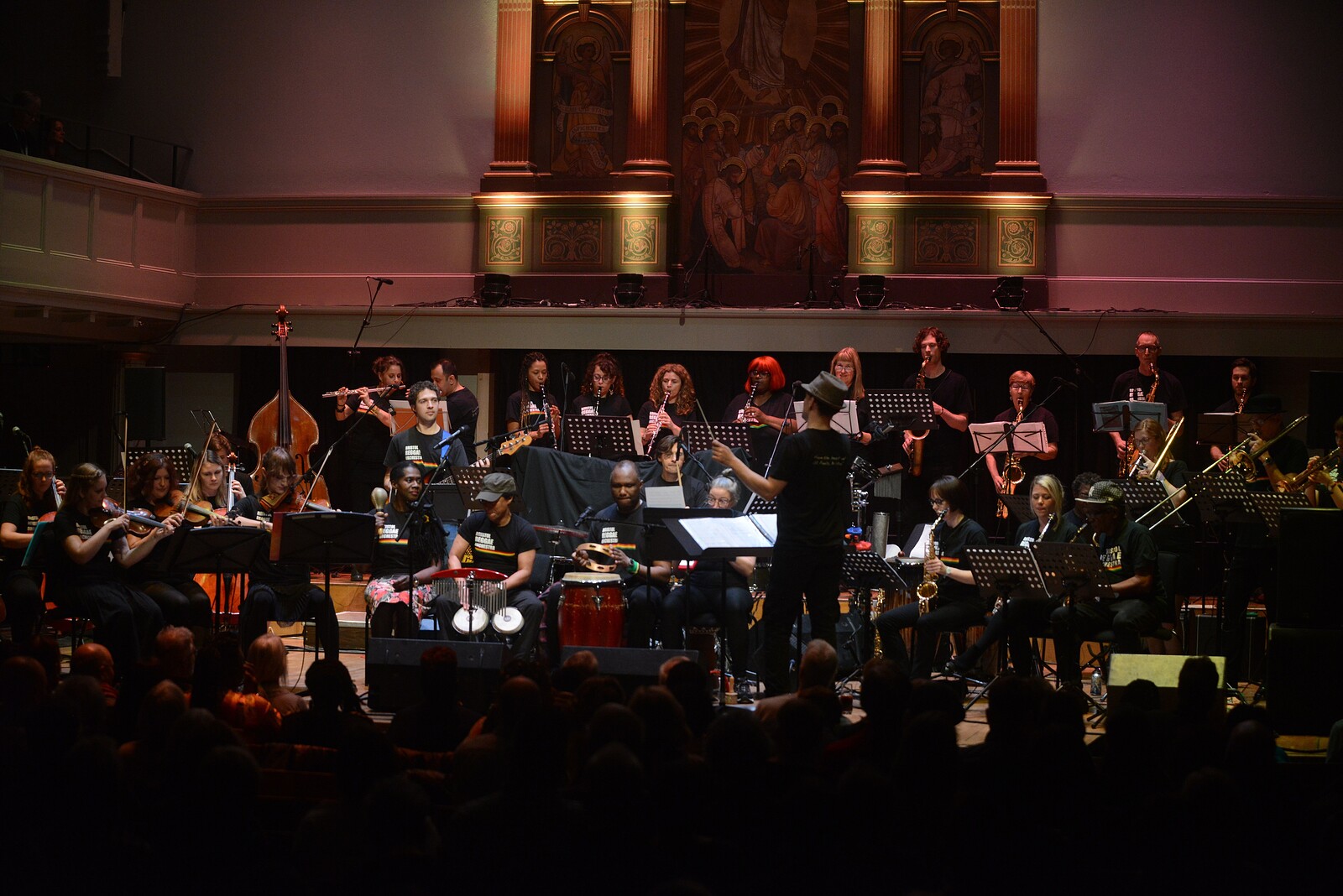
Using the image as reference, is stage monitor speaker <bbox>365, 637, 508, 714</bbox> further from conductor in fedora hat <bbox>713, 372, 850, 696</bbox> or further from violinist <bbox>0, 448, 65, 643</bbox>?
violinist <bbox>0, 448, 65, 643</bbox>

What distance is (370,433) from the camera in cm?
1141

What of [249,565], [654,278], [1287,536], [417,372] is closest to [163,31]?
[417,372]

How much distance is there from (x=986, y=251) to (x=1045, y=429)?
318 cm

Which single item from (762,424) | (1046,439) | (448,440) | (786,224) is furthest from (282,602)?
(786,224)

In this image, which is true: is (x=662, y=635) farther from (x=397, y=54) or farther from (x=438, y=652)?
(x=397, y=54)

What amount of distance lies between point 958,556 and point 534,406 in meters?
3.95

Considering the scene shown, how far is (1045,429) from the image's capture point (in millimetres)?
9945

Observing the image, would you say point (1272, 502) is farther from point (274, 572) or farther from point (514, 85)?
point (514, 85)

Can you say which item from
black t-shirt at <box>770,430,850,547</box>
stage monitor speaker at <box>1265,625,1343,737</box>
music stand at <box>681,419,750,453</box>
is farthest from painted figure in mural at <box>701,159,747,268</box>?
stage monitor speaker at <box>1265,625,1343,737</box>

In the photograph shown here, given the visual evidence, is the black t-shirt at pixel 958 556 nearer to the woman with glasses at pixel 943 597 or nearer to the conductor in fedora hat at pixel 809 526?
the woman with glasses at pixel 943 597

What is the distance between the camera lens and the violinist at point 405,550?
805 cm

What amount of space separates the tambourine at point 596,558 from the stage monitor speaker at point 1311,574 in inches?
147

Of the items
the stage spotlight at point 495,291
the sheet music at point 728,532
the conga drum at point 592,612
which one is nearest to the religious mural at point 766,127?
the stage spotlight at point 495,291

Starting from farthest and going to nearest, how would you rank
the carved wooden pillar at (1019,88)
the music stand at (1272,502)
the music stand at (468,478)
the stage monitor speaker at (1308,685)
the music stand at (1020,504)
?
the carved wooden pillar at (1019,88) < the music stand at (1020,504) < the music stand at (468,478) < the music stand at (1272,502) < the stage monitor speaker at (1308,685)
